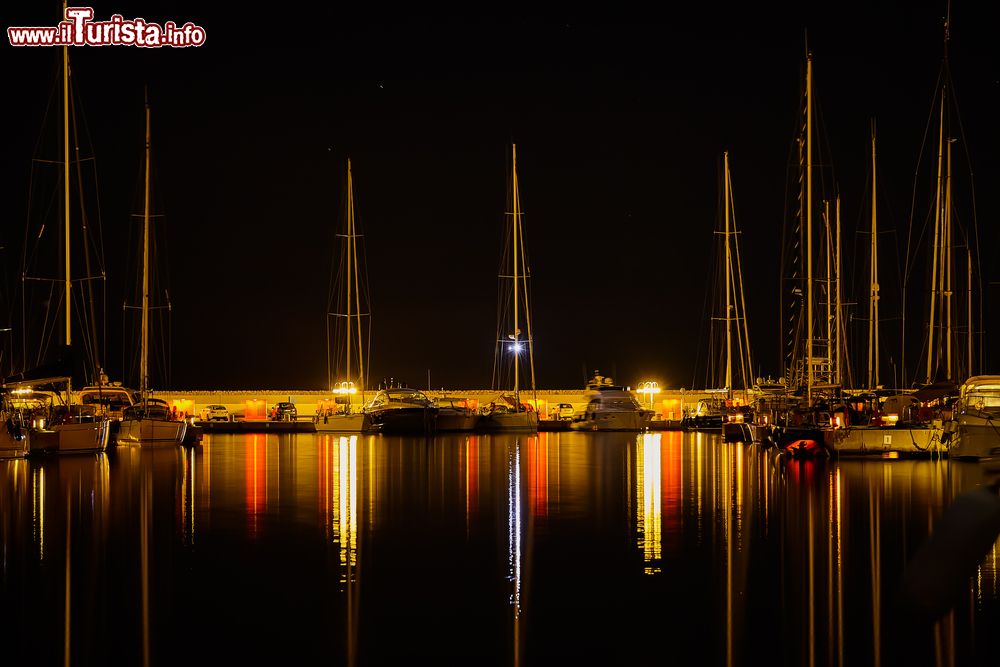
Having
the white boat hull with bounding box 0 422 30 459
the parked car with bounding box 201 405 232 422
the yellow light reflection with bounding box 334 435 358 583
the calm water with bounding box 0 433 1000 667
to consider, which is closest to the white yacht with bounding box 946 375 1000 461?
the calm water with bounding box 0 433 1000 667

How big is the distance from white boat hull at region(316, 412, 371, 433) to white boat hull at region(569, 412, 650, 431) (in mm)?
11204

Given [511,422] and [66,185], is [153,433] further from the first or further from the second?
[511,422]

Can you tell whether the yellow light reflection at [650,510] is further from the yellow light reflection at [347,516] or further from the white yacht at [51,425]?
the white yacht at [51,425]

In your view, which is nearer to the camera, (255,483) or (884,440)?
(255,483)

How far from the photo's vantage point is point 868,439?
33.8 m

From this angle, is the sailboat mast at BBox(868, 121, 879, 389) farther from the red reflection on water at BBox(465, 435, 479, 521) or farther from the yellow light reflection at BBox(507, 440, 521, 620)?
the yellow light reflection at BBox(507, 440, 521, 620)

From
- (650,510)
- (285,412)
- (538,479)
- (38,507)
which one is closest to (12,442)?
(38,507)

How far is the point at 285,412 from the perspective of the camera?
70.6 meters

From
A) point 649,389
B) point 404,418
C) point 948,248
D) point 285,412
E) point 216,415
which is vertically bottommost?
point 404,418

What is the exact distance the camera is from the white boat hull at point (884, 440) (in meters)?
33.8

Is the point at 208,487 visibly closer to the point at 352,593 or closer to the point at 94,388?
the point at 352,593

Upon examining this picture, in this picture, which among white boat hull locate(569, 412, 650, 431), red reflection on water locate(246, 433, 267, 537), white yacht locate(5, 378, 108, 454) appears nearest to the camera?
red reflection on water locate(246, 433, 267, 537)

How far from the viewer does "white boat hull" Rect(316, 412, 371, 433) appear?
57.6m

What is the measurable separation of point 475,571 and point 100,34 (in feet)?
121
